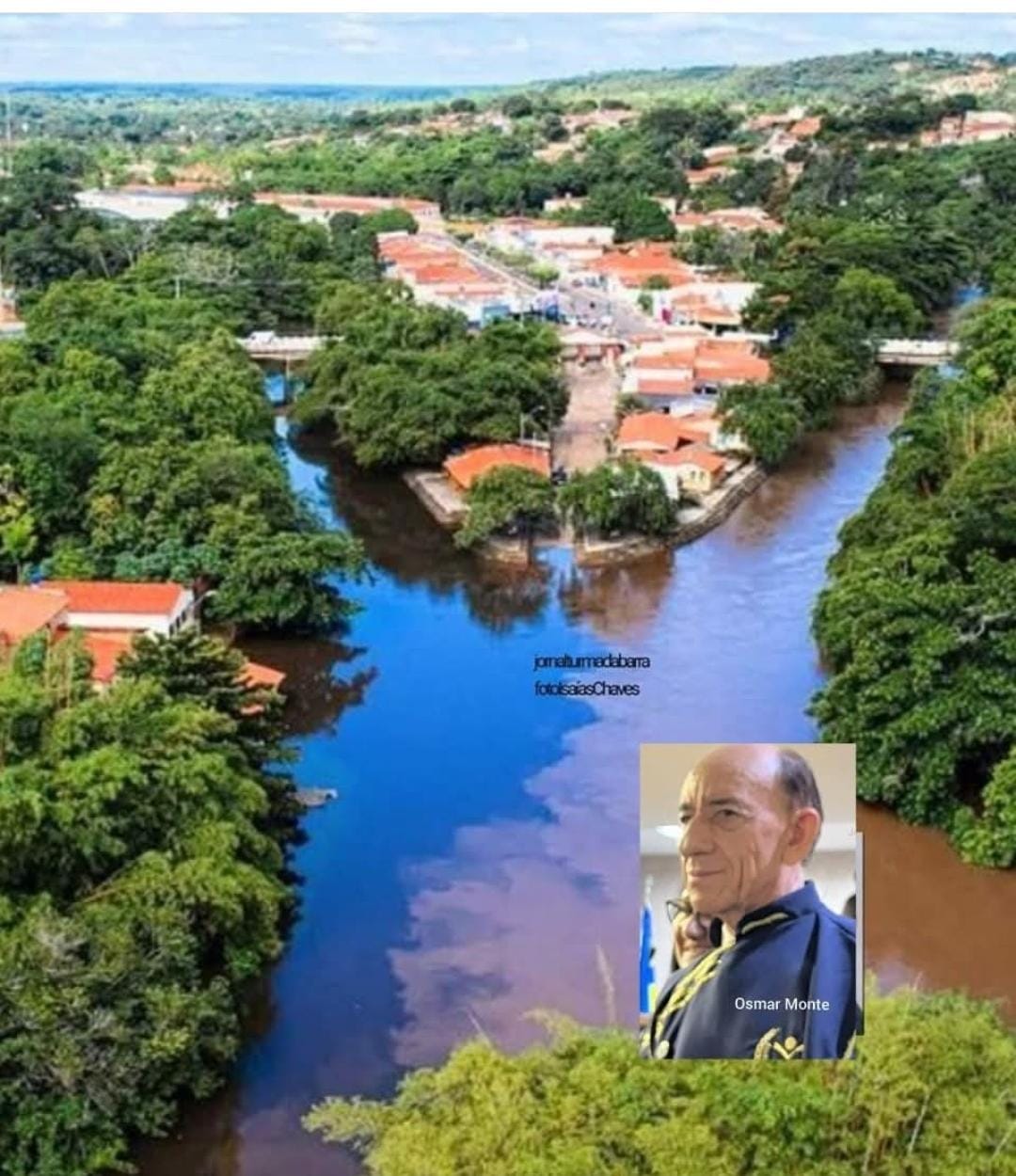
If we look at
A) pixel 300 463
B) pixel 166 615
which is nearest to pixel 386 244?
pixel 300 463

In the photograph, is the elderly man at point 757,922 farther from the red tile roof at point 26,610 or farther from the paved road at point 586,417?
the paved road at point 586,417

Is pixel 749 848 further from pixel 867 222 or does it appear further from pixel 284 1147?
pixel 867 222

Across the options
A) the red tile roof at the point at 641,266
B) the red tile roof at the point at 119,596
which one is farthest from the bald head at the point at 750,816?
the red tile roof at the point at 641,266

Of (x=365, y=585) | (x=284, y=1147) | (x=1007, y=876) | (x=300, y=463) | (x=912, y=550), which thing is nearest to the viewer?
(x=284, y=1147)

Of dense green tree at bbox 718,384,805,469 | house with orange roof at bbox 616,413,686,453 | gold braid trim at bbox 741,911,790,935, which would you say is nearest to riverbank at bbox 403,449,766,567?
dense green tree at bbox 718,384,805,469

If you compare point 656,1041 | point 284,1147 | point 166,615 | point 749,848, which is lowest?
point 284,1147

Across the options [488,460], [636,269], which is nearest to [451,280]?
[636,269]
